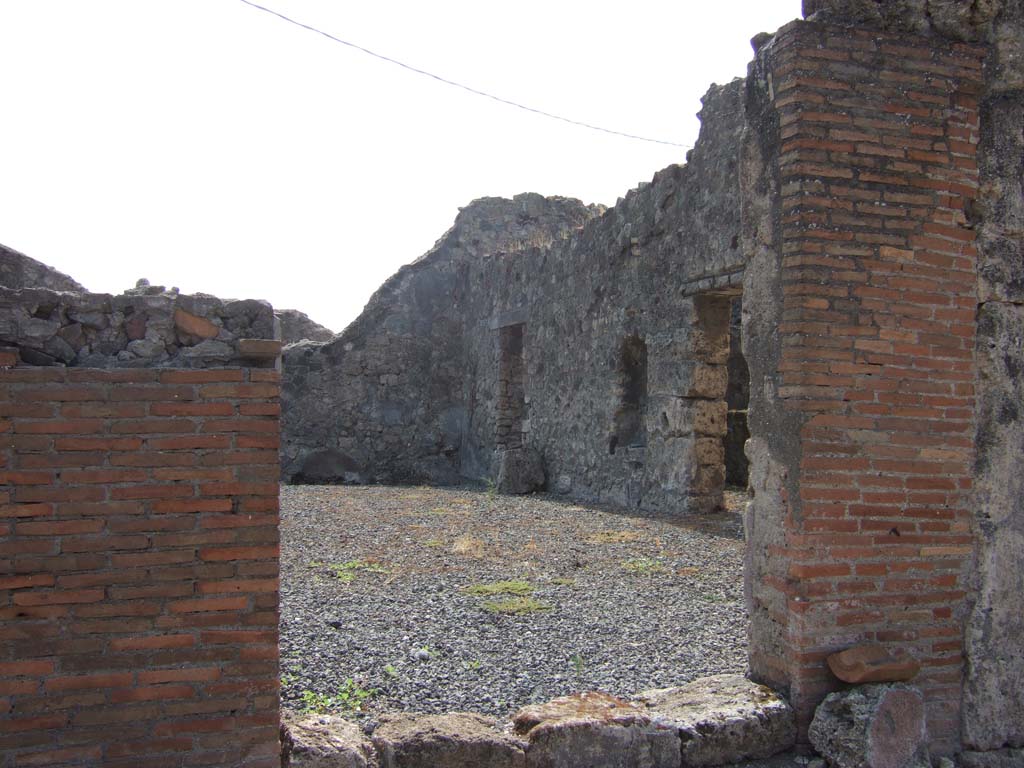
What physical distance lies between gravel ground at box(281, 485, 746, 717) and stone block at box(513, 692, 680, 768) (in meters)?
0.46

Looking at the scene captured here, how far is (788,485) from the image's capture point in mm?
3930

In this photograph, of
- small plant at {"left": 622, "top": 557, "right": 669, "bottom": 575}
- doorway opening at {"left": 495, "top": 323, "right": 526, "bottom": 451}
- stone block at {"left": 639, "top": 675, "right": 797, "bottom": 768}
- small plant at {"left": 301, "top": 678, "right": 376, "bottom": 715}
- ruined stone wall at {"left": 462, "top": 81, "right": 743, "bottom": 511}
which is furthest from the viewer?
doorway opening at {"left": 495, "top": 323, "right": 526, "bottom": 451}

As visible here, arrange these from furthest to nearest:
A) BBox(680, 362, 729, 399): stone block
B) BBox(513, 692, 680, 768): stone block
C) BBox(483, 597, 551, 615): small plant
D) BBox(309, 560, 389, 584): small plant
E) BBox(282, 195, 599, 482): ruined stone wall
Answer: BBox(282, 195, 599, 482): ruined stone wall
BBox(680, 362, 729, 399): stone block
BBox(309, 560, 389, 584): small plant
BBox(483, 597, 551, 615): small plant
BBox(513, 692, 680, 768): stone block

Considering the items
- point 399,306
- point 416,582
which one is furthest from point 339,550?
point 399,306

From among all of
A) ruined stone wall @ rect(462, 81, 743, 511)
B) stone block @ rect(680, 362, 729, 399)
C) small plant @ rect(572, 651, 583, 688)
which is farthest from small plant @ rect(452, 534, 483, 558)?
stone block @ rect(680, 362, 729, 399)

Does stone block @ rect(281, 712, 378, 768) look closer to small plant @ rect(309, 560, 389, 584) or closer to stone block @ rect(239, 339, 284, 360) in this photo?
stone block @ rect(239, 339, 284, 360)

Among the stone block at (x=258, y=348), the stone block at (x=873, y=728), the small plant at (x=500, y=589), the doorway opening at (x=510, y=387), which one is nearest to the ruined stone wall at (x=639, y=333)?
the doorway opening at (x=510, y=387)

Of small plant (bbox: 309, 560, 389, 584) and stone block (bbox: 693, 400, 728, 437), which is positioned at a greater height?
stone block (bbox: 693, 400, 728, 437)

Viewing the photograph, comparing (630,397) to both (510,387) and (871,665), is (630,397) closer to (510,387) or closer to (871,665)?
(510,387)

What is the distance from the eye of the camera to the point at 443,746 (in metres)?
3.49

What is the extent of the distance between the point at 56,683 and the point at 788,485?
284 cm

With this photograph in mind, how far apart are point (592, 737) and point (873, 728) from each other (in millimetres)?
1109

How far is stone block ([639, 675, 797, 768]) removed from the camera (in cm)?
381

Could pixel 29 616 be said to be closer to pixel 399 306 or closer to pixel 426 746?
pixel 426 746
